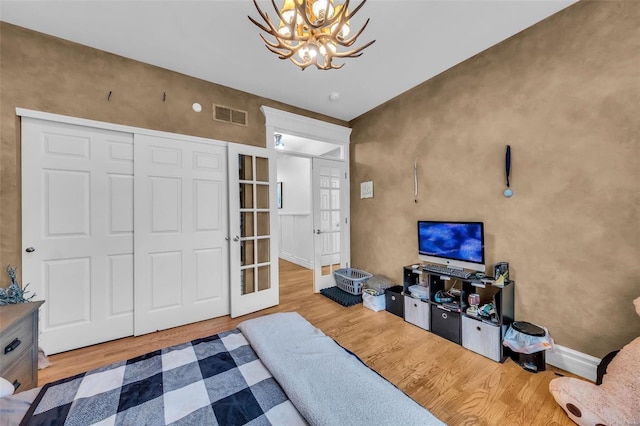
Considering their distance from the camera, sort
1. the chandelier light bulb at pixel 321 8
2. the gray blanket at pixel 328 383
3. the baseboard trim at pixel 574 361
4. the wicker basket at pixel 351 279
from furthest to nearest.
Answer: the wicker basket at pixel 351 279 → the baseboard trim at pixel 574 361 → the chandelier light bulb at pixel 321 8 → the gray blanket at pixel 328 383

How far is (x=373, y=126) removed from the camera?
3516 millimetres

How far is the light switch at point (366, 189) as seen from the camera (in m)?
3.56

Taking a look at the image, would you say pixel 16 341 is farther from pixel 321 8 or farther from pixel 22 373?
pixel 321 8

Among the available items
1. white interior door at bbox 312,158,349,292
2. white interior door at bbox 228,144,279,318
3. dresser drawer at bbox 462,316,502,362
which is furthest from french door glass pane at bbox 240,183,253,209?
dresser drawer at bbox 462,316,502,362

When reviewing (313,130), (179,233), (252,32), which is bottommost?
(179,233)

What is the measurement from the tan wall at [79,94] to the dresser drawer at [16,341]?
97cm

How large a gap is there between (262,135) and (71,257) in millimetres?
2237

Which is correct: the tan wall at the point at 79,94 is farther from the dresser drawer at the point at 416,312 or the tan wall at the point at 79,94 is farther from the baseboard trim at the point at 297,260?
the baseboard trim at the point at 297,260

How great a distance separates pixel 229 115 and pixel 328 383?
114 inches

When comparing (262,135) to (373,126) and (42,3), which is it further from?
(42,3)

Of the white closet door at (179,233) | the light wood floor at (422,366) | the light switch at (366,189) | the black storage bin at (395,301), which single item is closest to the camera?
the light wood floor at (422,366)

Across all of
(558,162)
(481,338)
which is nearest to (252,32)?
(558,162)

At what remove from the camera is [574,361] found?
1.80m

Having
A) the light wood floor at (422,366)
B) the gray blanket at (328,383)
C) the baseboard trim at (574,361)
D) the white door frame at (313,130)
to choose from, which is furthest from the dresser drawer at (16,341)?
the baseboard trim at (574,361)
